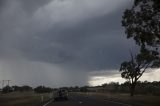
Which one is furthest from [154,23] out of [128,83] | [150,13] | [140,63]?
[128,83]

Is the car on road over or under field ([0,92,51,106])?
over

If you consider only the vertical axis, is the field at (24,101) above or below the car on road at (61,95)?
below

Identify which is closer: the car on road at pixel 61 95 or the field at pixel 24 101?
the field at pixel 24 101

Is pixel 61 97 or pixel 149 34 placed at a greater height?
pixel 149 34

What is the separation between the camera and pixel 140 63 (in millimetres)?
75750

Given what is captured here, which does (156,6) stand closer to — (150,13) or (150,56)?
(150,13)

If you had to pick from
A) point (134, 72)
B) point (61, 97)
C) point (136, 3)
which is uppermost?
point (136, 3)

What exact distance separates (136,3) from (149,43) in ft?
15.9

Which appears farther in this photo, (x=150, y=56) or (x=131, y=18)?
(x=150, y=56)

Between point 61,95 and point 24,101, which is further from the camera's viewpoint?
point 61,95

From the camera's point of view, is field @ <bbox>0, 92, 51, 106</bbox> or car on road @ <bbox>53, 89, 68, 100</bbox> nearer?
field @ <bbox>0, 92, 51, 106</bbox>

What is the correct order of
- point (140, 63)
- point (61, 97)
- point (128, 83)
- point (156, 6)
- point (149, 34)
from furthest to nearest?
point (128, 83) → point (140, 63) → point (61, 97) → point (149, 34) → point (156, 6)

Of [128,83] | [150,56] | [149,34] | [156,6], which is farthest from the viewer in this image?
[128,83]

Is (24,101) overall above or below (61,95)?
below
